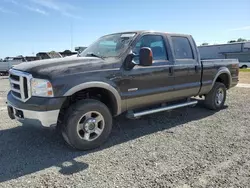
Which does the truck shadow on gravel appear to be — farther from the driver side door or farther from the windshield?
the windshield

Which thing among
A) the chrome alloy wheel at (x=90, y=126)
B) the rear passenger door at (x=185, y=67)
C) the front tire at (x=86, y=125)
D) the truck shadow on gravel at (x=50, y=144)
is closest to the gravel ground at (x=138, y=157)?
the truck shadow on gravel at (x=50, y=144)

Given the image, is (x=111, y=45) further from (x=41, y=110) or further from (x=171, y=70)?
(x=41, y=110)

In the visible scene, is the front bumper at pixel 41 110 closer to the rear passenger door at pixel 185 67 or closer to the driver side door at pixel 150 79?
the driver side door at pixel 150 79

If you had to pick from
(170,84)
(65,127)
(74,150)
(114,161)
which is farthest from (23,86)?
(170,84)

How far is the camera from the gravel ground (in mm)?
3016

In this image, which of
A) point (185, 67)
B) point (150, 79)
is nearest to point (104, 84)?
point (150, 79)

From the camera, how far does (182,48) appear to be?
559cm

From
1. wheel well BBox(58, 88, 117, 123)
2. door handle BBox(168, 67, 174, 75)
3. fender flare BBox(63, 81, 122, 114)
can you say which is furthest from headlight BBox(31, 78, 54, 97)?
door handle BBox(168, 67, 174, 75)

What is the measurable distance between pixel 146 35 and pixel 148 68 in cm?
73

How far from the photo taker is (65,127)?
12.3 feet

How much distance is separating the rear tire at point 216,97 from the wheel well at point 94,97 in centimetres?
338

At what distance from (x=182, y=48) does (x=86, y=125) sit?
10.1 feet

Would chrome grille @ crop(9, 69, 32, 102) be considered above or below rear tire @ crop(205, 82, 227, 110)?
above

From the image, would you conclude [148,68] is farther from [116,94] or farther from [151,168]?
[151,168]
